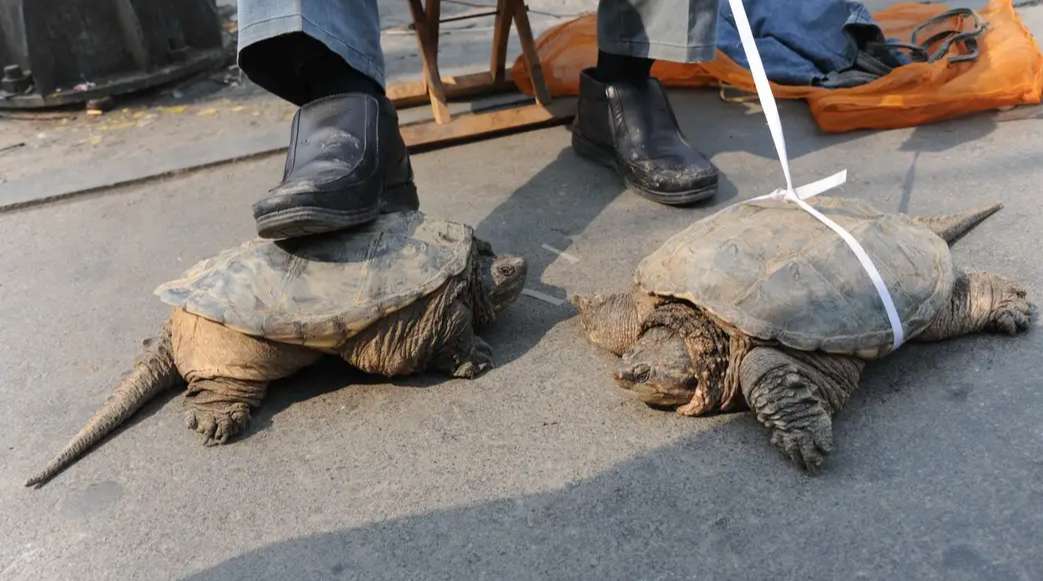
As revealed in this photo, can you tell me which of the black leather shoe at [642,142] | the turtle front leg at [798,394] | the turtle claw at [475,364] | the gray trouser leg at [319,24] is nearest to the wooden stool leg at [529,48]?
the black leather shoe at [642,142]

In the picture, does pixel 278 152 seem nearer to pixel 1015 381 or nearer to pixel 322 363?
pixel 322 363

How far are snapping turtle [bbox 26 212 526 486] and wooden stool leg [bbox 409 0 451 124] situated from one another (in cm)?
178

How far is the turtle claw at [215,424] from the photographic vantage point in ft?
7.19

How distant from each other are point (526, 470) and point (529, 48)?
8.91 feet

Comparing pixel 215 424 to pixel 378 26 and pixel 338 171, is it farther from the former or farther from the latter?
pixel 378 26

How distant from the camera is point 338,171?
2408 mm

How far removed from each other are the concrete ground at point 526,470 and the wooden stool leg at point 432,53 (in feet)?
4.67

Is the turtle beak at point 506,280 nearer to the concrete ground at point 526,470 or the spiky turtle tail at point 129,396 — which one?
the concrete ground at point 526,470

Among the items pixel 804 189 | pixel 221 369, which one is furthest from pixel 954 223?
pixel 221 369

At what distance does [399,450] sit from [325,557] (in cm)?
38

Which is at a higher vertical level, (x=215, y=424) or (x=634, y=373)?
(x=634, y=373)

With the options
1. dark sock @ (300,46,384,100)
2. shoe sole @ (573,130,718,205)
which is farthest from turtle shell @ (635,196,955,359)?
dark sock @ (300,46,384,100)

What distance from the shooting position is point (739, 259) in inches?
85.5

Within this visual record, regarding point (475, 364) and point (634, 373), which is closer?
point (634, 373)
